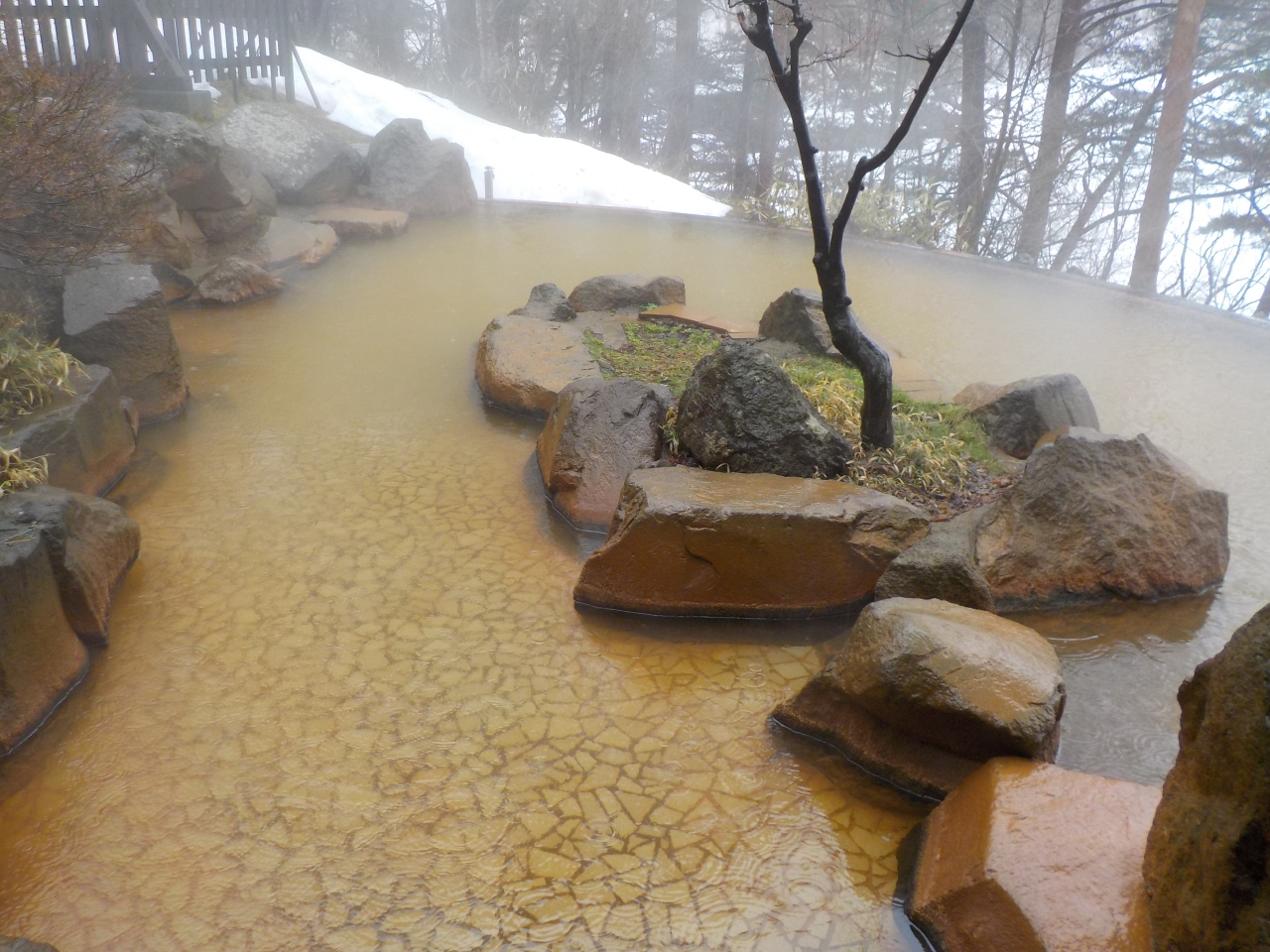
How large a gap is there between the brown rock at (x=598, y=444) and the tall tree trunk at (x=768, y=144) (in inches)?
318

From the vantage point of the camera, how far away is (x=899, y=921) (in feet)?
7.55

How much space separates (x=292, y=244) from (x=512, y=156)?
5171mm

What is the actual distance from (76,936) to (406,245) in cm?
768

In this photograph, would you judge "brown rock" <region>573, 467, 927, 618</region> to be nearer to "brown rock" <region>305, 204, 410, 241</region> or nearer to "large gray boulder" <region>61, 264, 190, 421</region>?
"large gray boulder" <region>61, 264, 190, 421</region>

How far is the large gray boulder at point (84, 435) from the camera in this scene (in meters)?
3.85

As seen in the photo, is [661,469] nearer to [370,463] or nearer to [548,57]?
[370,463]

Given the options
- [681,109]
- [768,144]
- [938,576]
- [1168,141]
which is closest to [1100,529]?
[938,576]

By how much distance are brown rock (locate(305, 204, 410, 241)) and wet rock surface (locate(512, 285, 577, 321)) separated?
10.9 ft

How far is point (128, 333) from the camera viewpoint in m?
4.86

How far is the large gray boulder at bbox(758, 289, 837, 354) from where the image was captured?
576cm

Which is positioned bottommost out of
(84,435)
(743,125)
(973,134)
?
(84,435)

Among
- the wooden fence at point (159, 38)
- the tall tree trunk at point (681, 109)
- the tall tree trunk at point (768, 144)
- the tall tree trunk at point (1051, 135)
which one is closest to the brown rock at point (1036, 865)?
the wooden fence at point (159, 38)

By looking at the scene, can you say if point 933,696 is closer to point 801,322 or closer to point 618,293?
point 801,322

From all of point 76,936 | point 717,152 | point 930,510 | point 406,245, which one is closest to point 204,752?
point 76,936
